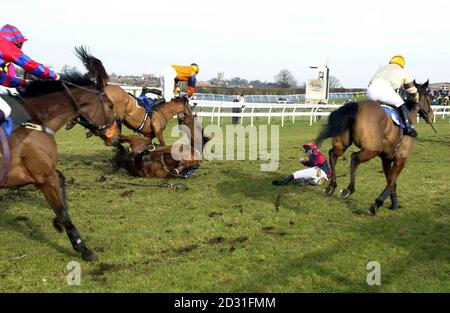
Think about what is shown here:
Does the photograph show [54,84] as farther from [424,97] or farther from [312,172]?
[424,97]

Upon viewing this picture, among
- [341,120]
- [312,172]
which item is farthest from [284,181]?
[341,120]

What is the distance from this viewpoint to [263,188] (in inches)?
338

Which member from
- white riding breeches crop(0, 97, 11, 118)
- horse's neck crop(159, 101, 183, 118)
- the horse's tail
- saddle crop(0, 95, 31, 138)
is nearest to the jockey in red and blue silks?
the horse's tail

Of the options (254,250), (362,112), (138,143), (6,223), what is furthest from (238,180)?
(6,223)

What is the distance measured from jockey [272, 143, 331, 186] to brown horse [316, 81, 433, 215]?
1.18 metres

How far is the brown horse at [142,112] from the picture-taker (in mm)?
9969

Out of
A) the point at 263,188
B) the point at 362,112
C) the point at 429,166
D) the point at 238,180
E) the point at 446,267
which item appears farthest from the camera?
the point at 429,166

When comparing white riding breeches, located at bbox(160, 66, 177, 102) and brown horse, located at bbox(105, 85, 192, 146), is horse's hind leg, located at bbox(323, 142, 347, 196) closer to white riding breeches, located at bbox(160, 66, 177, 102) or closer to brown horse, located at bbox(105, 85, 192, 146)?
brown horse, located at bbox(105, 85, 192, 146)

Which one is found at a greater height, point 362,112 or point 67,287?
point 362,112

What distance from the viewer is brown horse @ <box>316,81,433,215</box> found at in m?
6.93

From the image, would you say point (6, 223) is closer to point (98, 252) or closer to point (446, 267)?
point (98, 252)

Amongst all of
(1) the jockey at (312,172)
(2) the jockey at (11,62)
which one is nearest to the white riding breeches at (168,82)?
(1) the jockey at (312,172)

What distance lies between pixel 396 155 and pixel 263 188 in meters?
2.53

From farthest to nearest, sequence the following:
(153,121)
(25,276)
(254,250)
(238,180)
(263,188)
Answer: (153,121) → (238,180) → (263,188) → (254,250) → (25,276)
